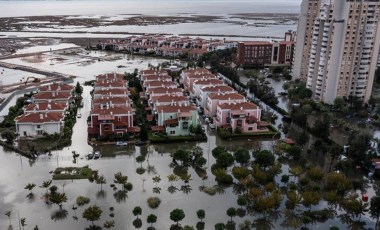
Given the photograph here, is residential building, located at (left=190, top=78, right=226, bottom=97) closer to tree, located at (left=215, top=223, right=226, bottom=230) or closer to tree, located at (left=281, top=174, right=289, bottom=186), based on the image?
tree, located at (left=281, top=174, right=289, bottom=186)

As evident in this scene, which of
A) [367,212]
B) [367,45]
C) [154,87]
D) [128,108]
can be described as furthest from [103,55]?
[367,212]

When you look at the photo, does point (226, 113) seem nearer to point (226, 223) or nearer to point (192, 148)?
point (192, 148)

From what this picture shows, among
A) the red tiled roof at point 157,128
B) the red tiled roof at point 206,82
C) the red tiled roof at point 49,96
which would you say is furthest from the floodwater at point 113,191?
the red tiled roof at point 206,82

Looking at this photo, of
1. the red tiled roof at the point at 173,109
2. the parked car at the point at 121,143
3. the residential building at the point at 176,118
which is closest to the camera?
the parked car at the point at 121,143

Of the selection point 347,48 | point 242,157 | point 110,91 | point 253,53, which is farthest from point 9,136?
point 253,53

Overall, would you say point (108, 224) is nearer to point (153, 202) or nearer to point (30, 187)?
point (153, 202)

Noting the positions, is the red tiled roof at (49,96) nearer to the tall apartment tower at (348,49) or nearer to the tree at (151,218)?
the tree at (151,218)

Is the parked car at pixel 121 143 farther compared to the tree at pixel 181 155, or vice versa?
the parked car at pixel 121 143
